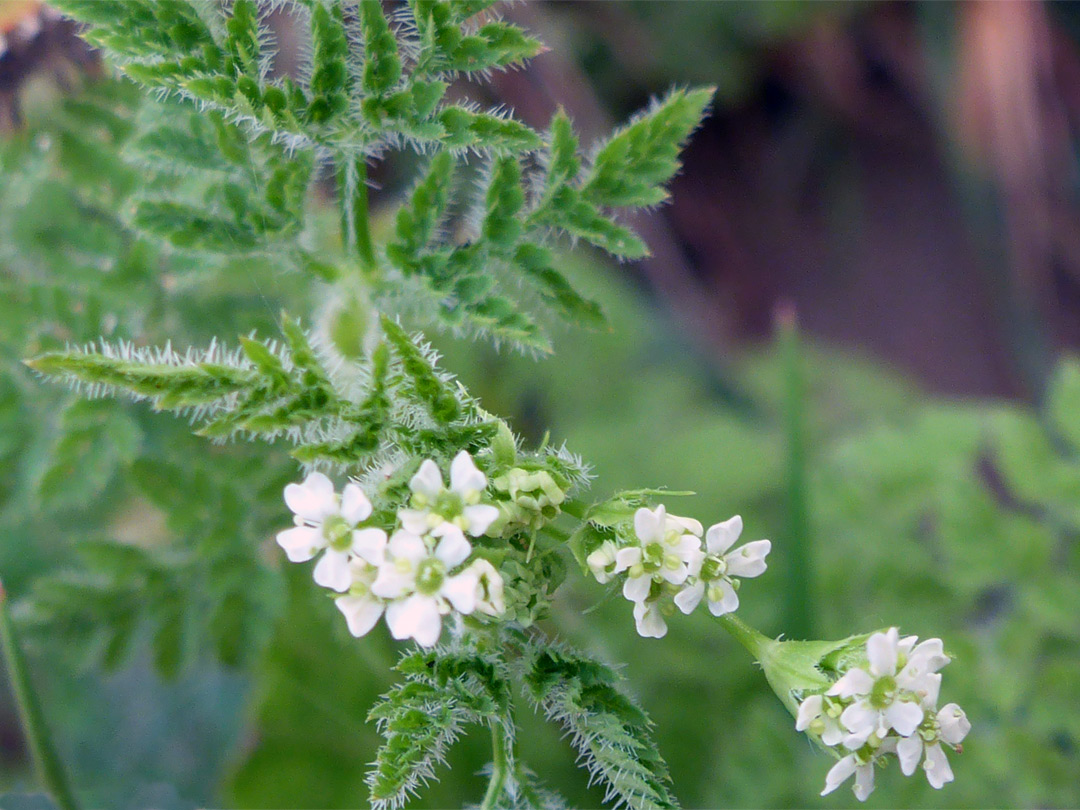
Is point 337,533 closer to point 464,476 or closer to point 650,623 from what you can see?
point 464,476

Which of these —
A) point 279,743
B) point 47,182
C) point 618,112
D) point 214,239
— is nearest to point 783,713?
point 279,743

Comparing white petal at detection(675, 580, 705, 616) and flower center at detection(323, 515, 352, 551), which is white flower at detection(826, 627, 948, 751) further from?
flower center at detection(323, 515, 352, 551)

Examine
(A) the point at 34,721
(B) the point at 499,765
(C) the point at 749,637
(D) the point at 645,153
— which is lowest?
(A) the point at 34,721

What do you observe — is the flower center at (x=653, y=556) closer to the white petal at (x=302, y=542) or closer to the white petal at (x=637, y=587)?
the white petal at (x=637, y=587)

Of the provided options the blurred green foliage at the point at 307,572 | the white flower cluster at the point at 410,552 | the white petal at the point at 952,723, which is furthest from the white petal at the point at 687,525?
the blurred green foliage at the point at 307,572

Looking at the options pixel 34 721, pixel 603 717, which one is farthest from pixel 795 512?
pixel 34 721

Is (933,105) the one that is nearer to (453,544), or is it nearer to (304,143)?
(304,143)
